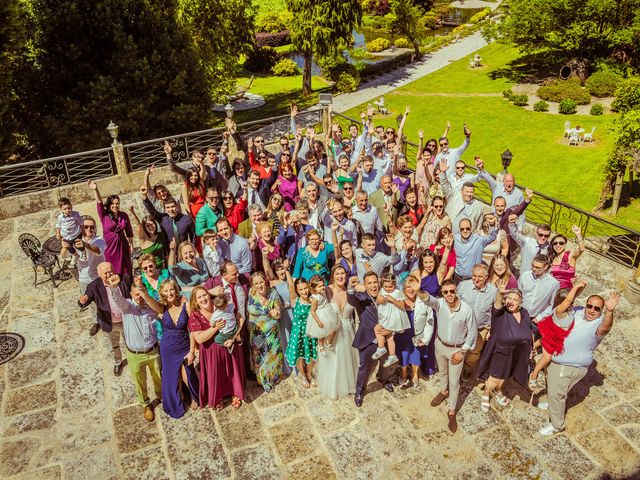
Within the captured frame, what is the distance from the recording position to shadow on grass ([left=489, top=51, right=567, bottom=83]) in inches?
1447

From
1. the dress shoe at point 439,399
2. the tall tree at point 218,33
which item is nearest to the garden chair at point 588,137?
the tall tree at point 218,33

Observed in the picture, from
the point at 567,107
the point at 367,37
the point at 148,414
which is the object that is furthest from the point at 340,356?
the point at 367,37

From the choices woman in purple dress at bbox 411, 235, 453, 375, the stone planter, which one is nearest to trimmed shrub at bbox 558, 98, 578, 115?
the stone planter

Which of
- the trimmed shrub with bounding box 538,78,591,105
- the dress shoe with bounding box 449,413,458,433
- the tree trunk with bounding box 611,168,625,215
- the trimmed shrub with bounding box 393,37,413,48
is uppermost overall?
the trimmed shrub with bounding box 393,37,413,48

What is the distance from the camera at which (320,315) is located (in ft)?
23.8

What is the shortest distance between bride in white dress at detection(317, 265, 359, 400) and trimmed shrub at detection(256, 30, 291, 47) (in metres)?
47.3

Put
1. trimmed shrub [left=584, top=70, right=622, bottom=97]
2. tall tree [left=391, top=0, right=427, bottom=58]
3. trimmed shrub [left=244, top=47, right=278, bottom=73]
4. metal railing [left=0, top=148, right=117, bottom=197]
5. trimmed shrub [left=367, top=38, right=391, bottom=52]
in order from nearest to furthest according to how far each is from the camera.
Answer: metal railing [left=0, top=148, right=117, bottom=197], trimmed shrub [left=584, top=70, right=622, bottom=97], tall tree [left=391, top=0, right=427, bottom=58], trimmed shrub [left=244, top=47, right=278, bottom=73], trimmed shrub [left=367, top=38, right=391, bottom=52]

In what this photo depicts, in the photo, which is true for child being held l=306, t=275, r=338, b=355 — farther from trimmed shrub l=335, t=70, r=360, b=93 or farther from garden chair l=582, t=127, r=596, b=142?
trimmed shrub l=335, t=70, r=360, b=93

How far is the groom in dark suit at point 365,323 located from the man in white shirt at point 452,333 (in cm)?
72

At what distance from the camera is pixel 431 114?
31.9 m

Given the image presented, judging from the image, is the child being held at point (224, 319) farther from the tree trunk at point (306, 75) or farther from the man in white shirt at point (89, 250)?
the tree trunk at point (306, 75)

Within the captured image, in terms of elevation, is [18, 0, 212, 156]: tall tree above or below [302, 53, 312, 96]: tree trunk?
above

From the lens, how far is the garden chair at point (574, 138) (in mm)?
26141

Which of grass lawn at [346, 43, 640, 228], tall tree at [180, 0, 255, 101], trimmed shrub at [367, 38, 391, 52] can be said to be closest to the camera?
grass lawn at [346, 43, 640, 228]
